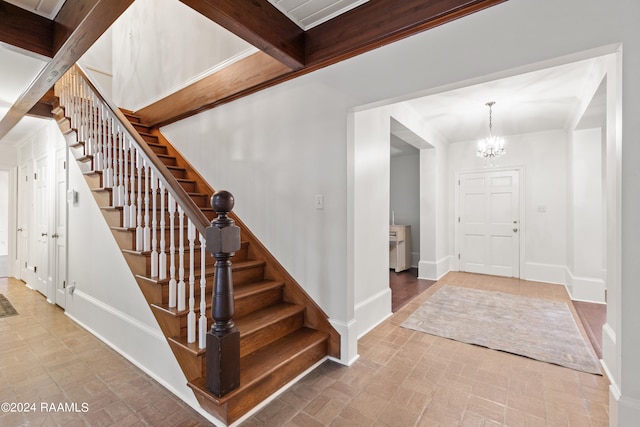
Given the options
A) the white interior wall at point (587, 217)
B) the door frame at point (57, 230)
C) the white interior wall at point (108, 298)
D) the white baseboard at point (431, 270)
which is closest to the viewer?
the white interior wall at point (108, 298)

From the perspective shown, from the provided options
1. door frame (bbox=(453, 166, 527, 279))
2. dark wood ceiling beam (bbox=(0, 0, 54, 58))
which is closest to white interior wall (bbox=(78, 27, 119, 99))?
dark wood ceiling beam (bbox=(0, 0, 54, 58))

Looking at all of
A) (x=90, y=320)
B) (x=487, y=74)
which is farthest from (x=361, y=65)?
(x=90, y=320)

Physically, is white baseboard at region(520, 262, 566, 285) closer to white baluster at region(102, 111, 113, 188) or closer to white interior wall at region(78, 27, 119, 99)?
white baluster at region(102, 111, 113, 188)

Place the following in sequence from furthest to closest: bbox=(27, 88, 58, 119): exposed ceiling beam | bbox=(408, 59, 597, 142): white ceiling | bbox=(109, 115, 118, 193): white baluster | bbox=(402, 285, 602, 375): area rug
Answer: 1. bbox=(27, 88, 58, 119): exposed ceiling beam
2. bbox=(408, 59, 597, 142): white ceiling
3. bbox=(109, 115, 118, 193): white baluster
4. bbox=(402, 285, 602, 375): area rug

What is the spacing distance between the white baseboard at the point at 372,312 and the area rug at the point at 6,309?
4079mm

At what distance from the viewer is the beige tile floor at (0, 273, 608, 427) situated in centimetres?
176

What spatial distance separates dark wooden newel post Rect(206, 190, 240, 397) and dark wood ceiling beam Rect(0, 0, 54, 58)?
209cm

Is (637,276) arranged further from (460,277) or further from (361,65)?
(460,277)

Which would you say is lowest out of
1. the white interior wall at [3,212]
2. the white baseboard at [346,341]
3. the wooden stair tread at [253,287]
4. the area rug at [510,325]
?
the area rug at [510,325]

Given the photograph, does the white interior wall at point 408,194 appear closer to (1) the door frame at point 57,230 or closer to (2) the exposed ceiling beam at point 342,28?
(2) the exposed ceiling beam at point 342,28

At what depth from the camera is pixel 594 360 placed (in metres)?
2.41

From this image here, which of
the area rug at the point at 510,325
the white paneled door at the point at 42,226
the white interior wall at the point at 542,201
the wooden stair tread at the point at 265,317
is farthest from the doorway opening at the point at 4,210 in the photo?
the white interior wall at the point at 542,201

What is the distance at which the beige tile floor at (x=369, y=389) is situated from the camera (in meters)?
1.76

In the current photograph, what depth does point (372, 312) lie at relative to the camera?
10.2ft
